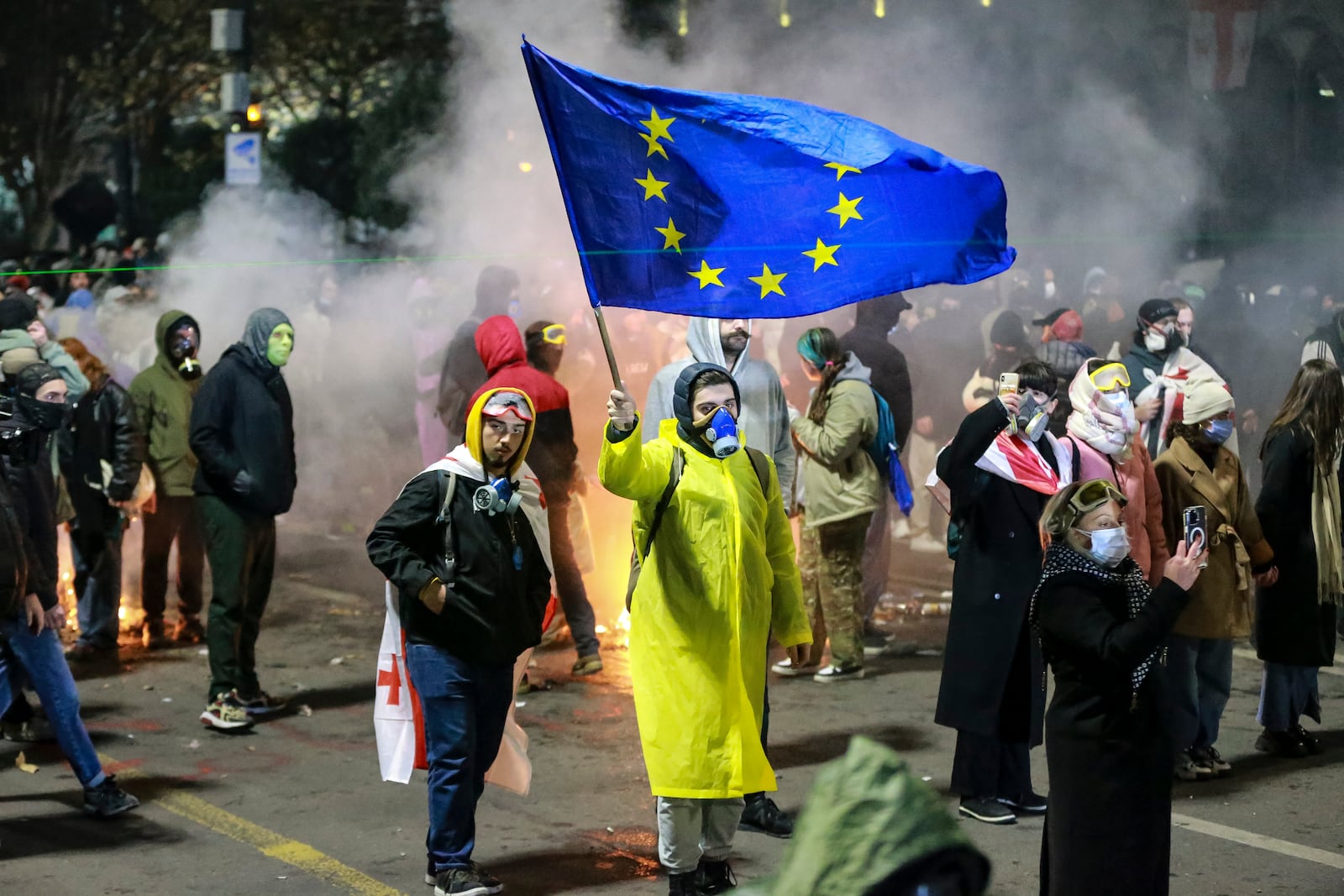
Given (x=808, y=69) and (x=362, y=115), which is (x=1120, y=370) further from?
(x=362, y=115)

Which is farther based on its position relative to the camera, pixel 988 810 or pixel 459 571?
pixel 988 810

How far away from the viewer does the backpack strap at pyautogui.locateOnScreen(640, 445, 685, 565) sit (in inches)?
203

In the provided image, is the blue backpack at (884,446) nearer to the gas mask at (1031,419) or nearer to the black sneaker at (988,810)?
the gas mask at (1031,419)

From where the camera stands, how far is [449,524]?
5.26 m

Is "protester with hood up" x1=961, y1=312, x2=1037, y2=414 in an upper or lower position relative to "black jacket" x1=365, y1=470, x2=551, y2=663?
upper

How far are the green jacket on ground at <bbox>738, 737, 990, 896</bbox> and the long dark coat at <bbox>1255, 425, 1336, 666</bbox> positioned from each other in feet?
18.0

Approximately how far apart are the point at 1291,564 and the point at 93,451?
6.15 meters

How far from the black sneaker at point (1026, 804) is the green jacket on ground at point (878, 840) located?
14.4ft

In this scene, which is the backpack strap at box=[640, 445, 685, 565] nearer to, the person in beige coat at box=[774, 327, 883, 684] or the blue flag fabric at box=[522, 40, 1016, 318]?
the blue flag fabric at box=[522, 40, 1016, 318]

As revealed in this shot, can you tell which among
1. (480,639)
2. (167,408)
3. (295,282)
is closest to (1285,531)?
(480,639)

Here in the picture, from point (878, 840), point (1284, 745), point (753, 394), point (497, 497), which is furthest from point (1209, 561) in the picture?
point (878, 840)

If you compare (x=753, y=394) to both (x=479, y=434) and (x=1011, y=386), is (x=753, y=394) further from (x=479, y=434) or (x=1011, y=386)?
(x=479, y=434)

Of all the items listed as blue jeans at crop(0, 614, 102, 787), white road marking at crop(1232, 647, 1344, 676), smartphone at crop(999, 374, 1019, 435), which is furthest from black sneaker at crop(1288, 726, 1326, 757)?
blue jeans at crop(0, 614, 102, 787)

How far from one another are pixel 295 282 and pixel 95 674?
8.82m
